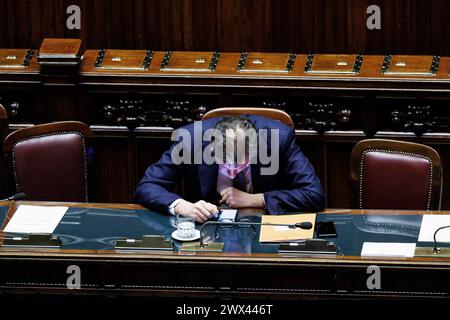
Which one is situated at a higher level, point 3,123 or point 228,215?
point 3,123

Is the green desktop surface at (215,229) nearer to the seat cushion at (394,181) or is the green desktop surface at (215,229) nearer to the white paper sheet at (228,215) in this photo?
the white paper sheet at (228,215)

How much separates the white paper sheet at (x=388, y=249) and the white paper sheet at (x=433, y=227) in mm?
120

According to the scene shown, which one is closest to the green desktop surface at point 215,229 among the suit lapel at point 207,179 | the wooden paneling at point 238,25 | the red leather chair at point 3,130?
the suit lapel at point 207,179

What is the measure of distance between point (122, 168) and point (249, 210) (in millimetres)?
1840

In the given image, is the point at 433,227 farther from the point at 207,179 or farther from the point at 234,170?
the point at 207,179

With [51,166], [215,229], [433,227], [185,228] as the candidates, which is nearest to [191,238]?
[185,228]

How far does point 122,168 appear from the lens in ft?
23.1

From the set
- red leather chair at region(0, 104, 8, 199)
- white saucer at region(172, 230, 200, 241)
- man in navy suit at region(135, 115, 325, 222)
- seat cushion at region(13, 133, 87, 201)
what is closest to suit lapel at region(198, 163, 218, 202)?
man in navy suit at region(135, 115, 325, 222)

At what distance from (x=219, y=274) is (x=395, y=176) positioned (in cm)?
116

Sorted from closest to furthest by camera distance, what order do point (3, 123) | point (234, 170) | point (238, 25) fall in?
point (234, 170), point (3, 123), point (238, 25)

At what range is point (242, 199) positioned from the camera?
5434 millimetres
